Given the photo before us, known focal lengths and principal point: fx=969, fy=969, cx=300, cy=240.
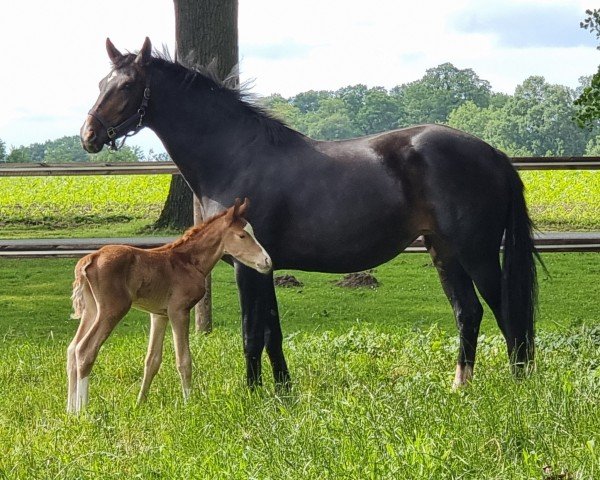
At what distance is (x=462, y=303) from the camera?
6867 mm

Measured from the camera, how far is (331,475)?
13.9 ft

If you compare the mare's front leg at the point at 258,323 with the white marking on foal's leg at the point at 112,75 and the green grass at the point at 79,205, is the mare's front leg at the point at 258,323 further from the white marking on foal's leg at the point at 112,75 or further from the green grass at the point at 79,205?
the green grass at the point at 79,205

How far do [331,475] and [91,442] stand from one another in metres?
1.66

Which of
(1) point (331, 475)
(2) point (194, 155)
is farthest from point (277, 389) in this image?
(1) point (331, 475)

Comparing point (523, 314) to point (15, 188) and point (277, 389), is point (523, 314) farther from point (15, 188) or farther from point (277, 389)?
point (15, 188)

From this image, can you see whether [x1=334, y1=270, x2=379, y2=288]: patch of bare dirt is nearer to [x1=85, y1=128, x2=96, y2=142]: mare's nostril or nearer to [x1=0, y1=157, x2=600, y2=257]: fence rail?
[x1=0, y1=157, x2=600, y2=257]: fence rail

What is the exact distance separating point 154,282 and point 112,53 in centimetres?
151

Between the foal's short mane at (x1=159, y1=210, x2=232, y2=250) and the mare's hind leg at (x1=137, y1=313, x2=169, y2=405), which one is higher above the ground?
the foal's short mane at (x1=159, y1=210, x2=232, y2=250)

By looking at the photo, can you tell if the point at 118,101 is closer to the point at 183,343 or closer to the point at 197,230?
the point at 197,230

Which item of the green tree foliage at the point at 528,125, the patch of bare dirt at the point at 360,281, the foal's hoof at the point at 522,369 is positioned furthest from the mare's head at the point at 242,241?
the green tree foliage at the point at 528,125

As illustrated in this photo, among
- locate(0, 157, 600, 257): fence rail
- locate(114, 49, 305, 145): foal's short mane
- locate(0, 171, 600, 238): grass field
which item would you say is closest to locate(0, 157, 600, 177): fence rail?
locate(0, 157, 600, 257): fence rail

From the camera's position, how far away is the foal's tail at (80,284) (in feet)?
19.1

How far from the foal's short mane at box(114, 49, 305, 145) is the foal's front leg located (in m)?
1.30

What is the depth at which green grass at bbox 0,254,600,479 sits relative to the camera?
444 cm
